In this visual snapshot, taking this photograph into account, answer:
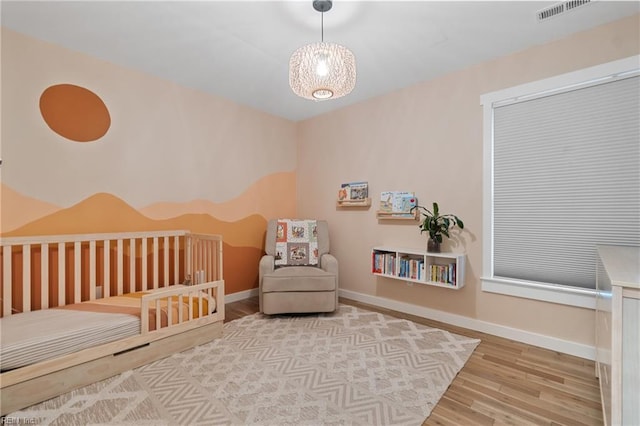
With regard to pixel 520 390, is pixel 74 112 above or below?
above

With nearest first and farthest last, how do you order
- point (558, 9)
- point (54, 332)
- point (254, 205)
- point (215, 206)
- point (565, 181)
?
point (54, 332)
point (558, 9)
point (565, 181)
point (215, 206)
point (254, 205)

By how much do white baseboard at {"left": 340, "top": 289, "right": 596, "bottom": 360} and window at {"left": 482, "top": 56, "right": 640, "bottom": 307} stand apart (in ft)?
1.06

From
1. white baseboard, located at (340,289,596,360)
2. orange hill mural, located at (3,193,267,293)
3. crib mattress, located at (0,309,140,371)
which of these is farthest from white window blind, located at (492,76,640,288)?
crib mattress, located at (0,309,140,371)

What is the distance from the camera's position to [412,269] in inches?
119

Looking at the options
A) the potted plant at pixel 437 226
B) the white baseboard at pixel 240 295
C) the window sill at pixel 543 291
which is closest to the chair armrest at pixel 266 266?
the white baseboard at pixel 240 295

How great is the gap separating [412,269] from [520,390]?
1320mm

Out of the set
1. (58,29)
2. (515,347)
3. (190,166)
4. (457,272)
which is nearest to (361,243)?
(457,272)

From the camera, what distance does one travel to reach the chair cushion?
3.05 m

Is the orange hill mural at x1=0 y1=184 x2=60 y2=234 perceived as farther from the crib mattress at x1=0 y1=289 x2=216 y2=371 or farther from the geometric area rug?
the geometric area rug

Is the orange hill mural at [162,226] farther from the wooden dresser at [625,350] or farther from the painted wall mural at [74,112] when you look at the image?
the wooden dresser at [625,350]

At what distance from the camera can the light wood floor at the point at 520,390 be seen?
163 centimetres

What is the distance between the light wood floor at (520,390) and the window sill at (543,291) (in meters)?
0.41

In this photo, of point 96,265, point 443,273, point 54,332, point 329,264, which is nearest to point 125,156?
point 96,265

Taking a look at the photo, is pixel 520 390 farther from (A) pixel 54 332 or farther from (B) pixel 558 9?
(A) pixel 54 332
